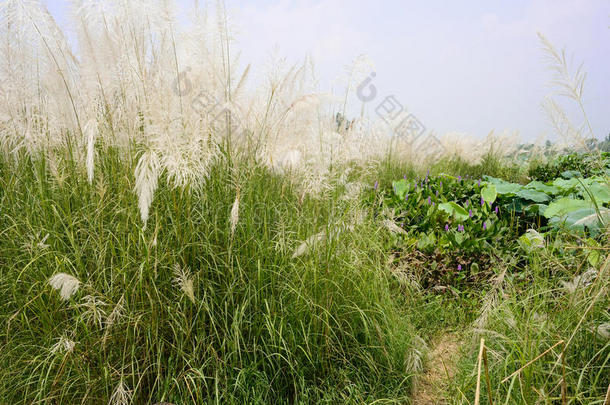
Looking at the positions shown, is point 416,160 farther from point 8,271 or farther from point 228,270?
point 8,271

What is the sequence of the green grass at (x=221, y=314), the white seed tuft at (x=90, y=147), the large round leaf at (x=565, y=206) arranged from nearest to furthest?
the white seed tuft at (x=90, y=147), the green grass at (x=221, y=314), the large round leaf at (x=565, y=206)

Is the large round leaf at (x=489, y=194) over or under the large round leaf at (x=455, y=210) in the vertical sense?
over

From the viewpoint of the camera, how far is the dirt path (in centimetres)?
231

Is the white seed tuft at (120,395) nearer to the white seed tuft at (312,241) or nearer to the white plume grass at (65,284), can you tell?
the white plume grass at (65,284)

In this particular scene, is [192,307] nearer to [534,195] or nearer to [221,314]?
[221,314]

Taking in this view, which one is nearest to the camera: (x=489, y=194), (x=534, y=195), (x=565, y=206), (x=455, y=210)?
(x=565, y=206)

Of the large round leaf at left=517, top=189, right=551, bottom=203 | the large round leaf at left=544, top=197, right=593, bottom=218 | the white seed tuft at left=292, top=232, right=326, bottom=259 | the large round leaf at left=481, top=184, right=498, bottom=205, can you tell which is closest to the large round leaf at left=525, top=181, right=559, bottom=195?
the large round leaf at left=517, top=189, right=551, bottom=203

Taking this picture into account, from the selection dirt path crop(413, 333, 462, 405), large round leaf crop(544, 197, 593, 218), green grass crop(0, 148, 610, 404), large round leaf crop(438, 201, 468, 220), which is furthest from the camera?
large round leaf crop(438, 201, 468, 220)

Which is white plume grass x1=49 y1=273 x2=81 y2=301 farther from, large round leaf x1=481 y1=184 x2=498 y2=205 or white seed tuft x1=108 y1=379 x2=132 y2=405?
large round leaf x1=481 y1=184 x2=498 y2=205

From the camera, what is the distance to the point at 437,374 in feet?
8.39

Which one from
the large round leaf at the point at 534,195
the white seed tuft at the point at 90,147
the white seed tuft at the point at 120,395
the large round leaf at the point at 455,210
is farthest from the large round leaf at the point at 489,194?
the white seed tuft at the point at 90,147

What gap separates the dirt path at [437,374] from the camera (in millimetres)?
2311

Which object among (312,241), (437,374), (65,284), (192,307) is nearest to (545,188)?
(437,374)

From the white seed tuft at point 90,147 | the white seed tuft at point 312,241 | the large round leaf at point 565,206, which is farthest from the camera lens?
the large round leaf at point 565,206
